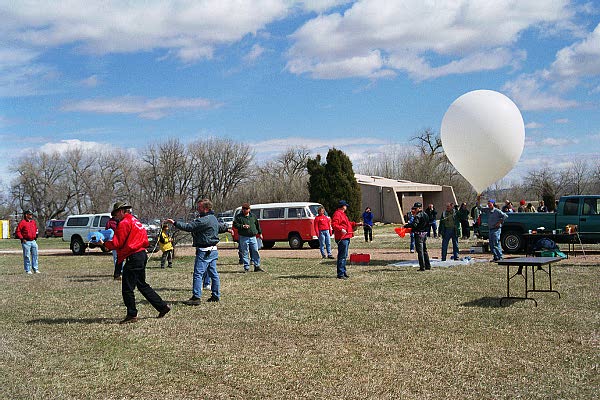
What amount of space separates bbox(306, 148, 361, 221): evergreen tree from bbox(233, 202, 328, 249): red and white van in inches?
682

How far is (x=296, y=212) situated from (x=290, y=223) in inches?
21.5

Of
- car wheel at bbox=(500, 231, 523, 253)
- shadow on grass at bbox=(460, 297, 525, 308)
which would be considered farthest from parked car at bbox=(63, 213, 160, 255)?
shadow on grass at bbox=(460, 297, 525, 308)

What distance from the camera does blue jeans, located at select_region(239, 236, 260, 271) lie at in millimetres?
17641

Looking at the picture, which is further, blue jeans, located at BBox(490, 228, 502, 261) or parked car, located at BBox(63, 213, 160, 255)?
parked car, located at BBox(63, 213, 160, 255)

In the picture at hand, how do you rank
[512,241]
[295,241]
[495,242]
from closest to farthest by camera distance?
[495,242], [512,241], [295,241]

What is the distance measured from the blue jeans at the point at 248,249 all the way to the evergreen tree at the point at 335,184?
2760cm

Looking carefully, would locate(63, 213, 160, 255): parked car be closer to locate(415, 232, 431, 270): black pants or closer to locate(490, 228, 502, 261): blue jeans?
locate(415, 232, 431, 270): black pants

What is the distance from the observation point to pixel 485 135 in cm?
1606

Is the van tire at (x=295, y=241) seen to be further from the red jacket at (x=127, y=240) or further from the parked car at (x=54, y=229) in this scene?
the parked car at (x=54, y=229)

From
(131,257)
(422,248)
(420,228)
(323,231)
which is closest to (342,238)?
(420,228)

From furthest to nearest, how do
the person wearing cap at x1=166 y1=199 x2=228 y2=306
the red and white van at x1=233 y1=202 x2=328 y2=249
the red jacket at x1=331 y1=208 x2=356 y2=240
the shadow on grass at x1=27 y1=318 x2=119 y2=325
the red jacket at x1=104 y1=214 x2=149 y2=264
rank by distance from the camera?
the red and white van at x1=233 y1=202 x2=328 y2=249, the red jacket at x1=331 y1=208 x2=356 y2=240, the person wearing cap at x1=166 y1=199 x2=228 y2=306, the shadow on grass at x1=27 y1=318 x2=119 y2=325, the red jacket at x1=104 y1=214 x2=149 y2=264

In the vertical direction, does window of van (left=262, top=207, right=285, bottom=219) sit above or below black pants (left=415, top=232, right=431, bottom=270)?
above

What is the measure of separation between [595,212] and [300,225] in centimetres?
1167

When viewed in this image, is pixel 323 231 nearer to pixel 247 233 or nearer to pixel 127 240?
pixel 247 233
